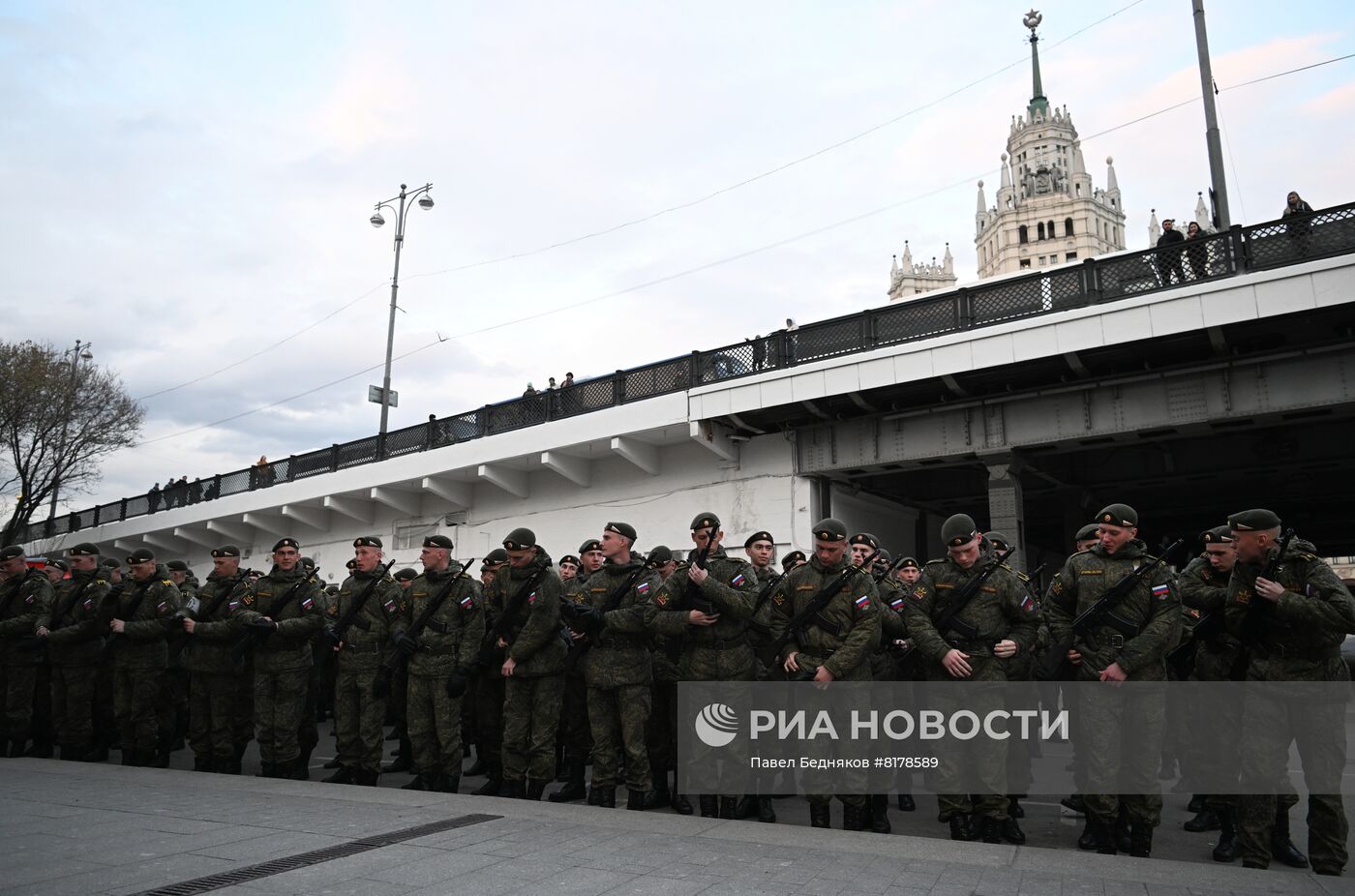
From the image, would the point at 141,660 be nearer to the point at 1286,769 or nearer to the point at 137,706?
the point at 137,706

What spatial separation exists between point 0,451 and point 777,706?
3148cm

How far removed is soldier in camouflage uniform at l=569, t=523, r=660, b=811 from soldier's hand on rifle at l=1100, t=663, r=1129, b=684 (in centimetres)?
294

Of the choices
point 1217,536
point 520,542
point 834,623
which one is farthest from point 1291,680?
point 520,542

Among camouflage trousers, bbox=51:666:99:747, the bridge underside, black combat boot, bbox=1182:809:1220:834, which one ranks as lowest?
black combat boot, bbox=1182:809:1220:834

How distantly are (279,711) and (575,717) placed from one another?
8.60ft

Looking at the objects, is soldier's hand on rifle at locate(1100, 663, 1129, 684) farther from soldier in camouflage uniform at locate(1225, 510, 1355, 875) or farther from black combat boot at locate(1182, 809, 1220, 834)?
black combat boot at locate(1182, 809, 1220, 834)

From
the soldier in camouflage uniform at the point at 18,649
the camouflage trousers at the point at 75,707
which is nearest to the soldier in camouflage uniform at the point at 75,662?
the camouflage trousers at the point at 75,707

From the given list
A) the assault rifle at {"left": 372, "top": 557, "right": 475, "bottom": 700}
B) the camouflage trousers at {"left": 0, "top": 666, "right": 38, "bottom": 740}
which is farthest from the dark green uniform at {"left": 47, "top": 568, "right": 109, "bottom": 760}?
the assault rifle at {"left": 372, "top": 557, "right": 475, "bottom": 700}

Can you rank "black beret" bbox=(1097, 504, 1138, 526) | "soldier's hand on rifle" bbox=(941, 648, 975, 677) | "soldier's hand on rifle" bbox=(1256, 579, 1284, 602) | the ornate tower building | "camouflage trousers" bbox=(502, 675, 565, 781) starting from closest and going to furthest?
1. "soldier's hand on rifle" bbox=(1256, 579, 1284, 602)
2. "black beret" bbox=(1097, 504, 1138, 526)
3. "soldier's hand on rifle" bbox=(941, 648, 975, 677)
4. "camouflage trousers" bbox=(502, 675, 565, 781)
5. the ornate tower building

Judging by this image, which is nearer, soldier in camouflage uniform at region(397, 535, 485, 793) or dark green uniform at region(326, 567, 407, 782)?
soldier in camouflage uniform at region(397, 535, 485, 793)

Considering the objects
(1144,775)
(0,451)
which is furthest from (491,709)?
(0,451)

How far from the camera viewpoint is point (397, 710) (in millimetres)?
9961

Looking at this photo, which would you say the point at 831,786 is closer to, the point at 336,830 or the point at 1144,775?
the point at 1144,775

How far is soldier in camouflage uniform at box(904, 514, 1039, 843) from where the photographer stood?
5.36 meters
